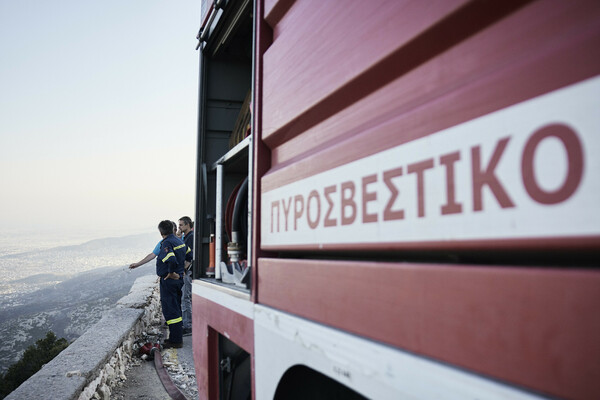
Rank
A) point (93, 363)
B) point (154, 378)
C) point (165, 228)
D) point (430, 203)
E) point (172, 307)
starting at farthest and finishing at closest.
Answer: point (172, 307), point (165, 228), point (154, 378), point (93, 363), point (430, 203)

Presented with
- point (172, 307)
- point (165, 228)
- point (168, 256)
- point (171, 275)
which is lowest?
point (172, 307)

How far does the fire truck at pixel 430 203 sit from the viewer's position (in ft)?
1.90

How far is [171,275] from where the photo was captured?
6117 millimetres

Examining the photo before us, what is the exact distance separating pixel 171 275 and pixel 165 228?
29.0 inches

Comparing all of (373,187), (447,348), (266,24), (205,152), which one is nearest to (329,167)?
(373,187)

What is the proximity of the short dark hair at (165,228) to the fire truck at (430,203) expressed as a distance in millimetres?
4835

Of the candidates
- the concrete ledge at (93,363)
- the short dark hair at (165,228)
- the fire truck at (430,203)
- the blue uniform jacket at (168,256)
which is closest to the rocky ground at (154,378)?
the concrete ledge at (93,363)

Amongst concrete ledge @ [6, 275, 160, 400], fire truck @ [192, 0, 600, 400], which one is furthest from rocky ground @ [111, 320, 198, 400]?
fire truck @ [192, 0, 600, 400]

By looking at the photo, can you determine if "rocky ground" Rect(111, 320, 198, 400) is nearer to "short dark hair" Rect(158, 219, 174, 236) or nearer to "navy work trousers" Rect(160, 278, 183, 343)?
"navy work trousers" Rect(160, 278, 183, 343)

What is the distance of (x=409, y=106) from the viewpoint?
879mm

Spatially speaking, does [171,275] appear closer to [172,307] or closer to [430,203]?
[172,307]

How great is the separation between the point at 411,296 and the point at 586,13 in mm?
548

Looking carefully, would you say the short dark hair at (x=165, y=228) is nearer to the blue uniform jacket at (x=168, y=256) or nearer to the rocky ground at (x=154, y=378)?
the blue uniform jacket at (x=168, y=256)

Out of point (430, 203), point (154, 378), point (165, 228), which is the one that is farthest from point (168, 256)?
point (430, 203)
